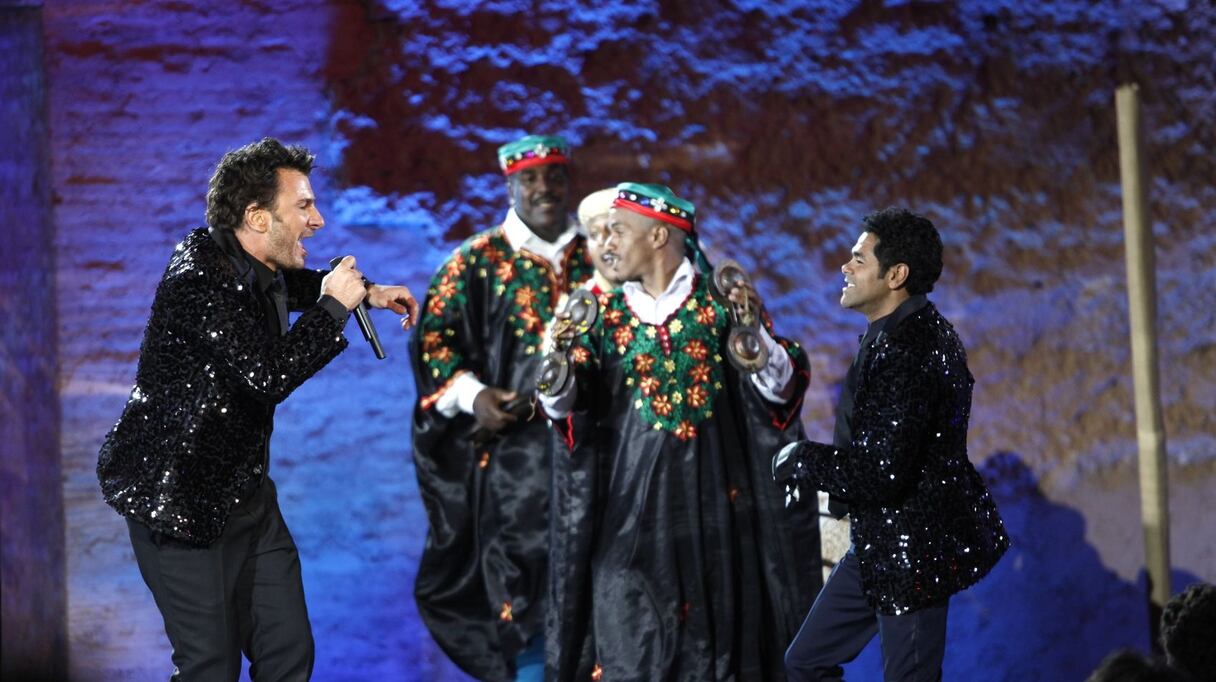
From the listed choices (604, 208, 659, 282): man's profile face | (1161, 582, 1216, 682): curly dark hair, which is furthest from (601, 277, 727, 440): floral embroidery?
(1161, 582, 1216, 682): curly dark hair

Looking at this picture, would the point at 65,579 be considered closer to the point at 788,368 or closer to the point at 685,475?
the point at 685,475

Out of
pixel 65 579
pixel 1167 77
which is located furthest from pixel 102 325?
pixel 1167 77

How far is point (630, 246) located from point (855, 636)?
1278 mm

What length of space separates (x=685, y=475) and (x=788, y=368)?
1.37 ft

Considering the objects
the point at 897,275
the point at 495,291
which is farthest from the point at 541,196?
the point at 897,275

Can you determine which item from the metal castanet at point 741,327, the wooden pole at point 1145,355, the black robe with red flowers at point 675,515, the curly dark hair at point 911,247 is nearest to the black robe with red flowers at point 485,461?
the black robe with red flowers at point 675,515

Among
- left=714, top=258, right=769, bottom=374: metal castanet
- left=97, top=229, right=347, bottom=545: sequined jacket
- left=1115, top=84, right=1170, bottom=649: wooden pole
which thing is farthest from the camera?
left=1115, top=84, right=1170, bottom=649: wooden pole

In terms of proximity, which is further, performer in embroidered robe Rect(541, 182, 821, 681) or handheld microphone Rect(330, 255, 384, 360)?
performer in embroidered robe Rect(541, 182, 821, 681)

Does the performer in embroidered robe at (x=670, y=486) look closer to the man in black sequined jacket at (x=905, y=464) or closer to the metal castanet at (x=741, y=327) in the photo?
the metal castanet at (x=741, y=327)

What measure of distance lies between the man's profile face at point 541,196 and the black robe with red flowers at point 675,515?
0.76 metres

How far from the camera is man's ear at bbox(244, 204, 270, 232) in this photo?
3.20m

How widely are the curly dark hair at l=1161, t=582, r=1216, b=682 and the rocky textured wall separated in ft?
12.9

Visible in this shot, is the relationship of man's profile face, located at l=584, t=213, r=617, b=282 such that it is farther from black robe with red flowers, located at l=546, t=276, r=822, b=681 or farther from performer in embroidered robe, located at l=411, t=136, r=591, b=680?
performer in embroidered robe, located at l=411, t=136, r=591, b=680

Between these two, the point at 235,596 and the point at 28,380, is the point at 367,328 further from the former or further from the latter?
the point at 28,380
